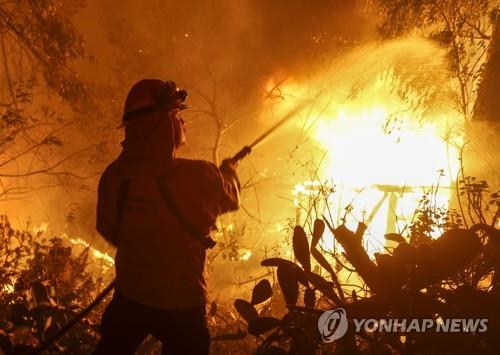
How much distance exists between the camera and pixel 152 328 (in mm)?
2326

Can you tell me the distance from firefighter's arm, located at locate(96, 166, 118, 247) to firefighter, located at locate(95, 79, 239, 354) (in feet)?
0.14

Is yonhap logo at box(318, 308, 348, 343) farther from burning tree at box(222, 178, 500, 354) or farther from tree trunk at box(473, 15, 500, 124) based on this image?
tree trunk at box(473, 15, 500, 124)

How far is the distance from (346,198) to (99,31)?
9.13 metres

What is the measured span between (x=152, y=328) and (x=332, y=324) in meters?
0.97

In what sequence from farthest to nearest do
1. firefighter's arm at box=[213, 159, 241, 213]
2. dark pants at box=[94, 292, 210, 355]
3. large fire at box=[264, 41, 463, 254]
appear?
large fire at box=[264, 41, 463, 254] → firefighter's arm at box=[213, 159, 241, 213] → dark pants at box=[94, 292, 210, 355]

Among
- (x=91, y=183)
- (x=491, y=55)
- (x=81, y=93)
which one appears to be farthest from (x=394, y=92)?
(x=91, y=183)

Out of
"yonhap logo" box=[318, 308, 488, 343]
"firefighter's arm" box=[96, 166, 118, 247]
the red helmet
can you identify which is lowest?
"yonhap logo" box=[318, 308, 488, 343]

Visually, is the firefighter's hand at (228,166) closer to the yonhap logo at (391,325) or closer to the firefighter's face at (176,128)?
the firefighter's face at (176,128)

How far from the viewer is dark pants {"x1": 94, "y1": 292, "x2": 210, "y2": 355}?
225cm

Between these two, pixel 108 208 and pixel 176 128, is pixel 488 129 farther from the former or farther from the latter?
pixel 108 208

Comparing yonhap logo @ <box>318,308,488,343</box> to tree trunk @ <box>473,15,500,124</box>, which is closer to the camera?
yonhap logo @ <box>318,308,488,343</box>

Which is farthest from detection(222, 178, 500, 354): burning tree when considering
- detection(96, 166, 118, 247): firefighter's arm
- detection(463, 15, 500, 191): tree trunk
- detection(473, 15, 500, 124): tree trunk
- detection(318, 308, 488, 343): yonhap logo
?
detection(473, 15, 500, 124): tree trunk

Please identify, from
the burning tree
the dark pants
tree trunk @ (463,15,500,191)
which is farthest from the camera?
tree trunk @ (463,15,500,191)

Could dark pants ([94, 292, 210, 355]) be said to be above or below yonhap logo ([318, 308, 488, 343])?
below
